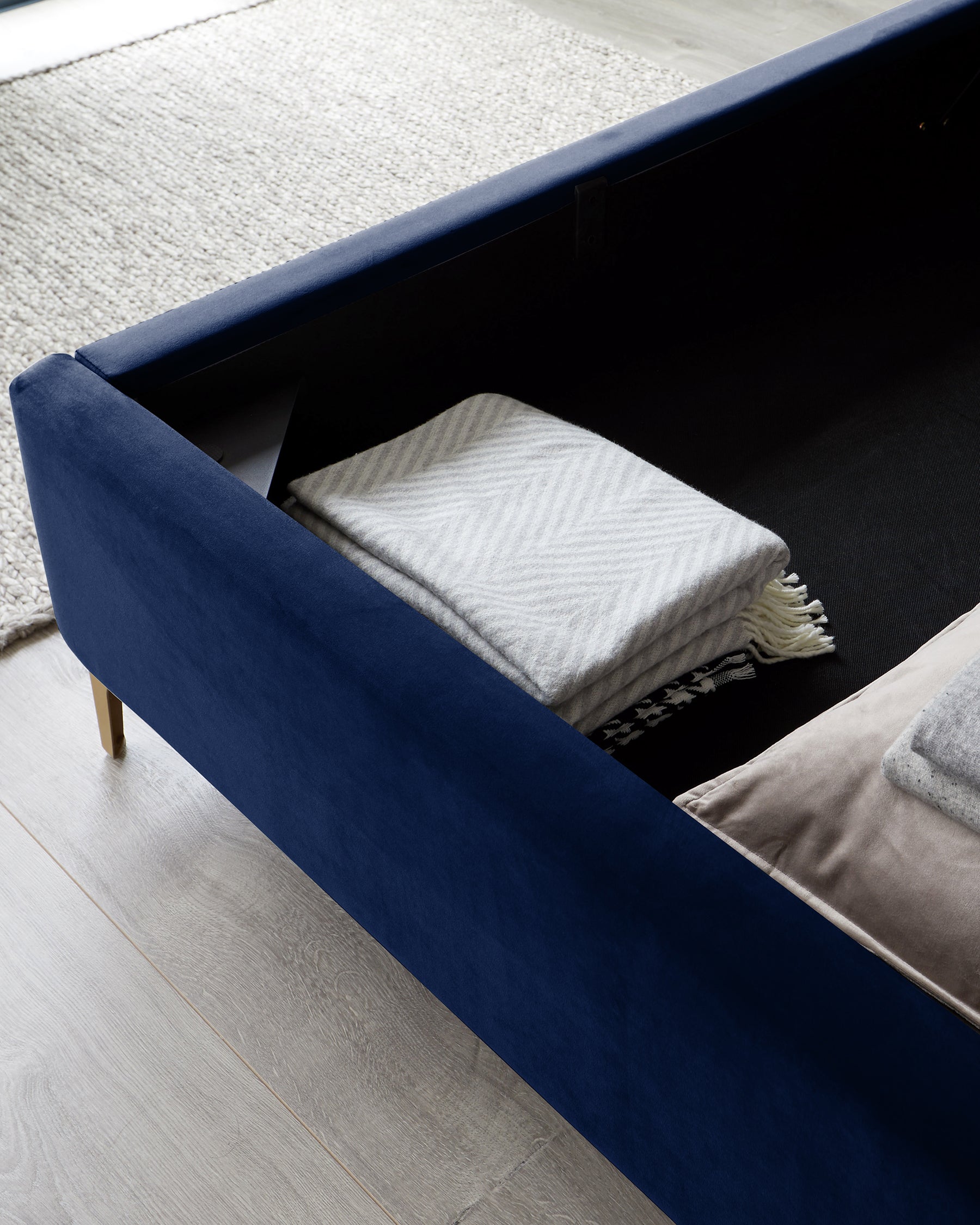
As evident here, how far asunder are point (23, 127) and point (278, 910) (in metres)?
2.21

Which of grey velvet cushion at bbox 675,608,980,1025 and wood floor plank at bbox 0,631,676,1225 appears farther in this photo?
wood floor plank at bbox 0,631,676,1225

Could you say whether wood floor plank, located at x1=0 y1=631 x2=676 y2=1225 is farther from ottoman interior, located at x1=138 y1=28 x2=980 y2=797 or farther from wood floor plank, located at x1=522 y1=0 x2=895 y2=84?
wood floor plank, located at x1=522 y1=0 x2=895 y2=84

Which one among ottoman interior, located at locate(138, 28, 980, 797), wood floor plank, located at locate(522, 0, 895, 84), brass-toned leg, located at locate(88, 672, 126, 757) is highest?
ottoman interior, located at locate(138, 28, 980, 797)

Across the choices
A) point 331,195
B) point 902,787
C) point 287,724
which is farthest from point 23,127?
point 902,787

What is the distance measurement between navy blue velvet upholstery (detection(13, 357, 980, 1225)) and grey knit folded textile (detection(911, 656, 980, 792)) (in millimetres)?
107

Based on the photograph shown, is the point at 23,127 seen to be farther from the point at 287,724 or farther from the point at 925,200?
the point at 287,724

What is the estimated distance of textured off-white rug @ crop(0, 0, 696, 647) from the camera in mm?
2254

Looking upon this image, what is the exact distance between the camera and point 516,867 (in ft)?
2.56

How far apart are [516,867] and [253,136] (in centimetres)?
237

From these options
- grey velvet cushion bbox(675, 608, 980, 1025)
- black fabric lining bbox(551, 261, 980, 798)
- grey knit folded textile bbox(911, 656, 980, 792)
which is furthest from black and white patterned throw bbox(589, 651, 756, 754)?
grey knit folded textile bbox(911, 656, 980, 792)

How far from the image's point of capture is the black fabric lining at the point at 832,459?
A: 112cm

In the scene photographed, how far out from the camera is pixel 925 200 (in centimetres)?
178

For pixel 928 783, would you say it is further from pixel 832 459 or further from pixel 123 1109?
pixel 123 1109

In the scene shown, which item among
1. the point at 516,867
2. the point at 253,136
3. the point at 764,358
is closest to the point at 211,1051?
the point at 516,867
